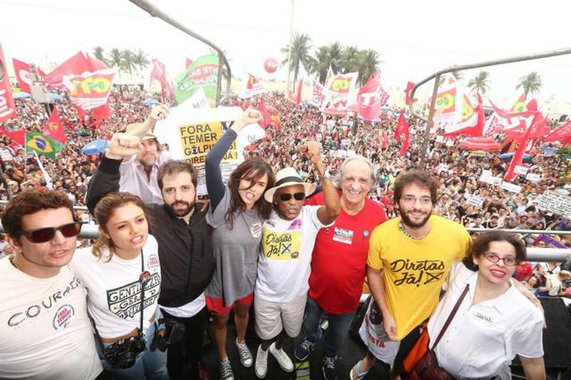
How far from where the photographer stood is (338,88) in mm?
17281

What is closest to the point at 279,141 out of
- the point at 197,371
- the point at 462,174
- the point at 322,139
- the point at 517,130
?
the point at 322,139

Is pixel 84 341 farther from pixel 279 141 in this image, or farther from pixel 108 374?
pixel 279 141

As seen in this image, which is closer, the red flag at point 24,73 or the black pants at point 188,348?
the black pants at point 188,348

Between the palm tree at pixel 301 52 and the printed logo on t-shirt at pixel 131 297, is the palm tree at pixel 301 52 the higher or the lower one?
the higher one

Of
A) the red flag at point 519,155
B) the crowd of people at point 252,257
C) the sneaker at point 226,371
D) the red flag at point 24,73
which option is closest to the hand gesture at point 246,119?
the crowd of people at point 252,257

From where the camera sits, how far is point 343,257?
2469 mm

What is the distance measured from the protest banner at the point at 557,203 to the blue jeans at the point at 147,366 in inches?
337

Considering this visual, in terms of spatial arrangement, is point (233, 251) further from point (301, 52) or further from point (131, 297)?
point (301, 52)

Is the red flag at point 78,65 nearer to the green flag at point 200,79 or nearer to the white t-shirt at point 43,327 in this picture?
the green flag at point 200,79

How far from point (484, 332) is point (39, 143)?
→ 11934mm

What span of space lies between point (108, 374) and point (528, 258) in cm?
314

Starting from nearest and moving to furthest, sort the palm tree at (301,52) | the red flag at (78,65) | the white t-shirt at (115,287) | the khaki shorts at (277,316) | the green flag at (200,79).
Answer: the white t-shirt at (115,287) < the khaki shorts at (277,316) < the green flag at (200,79) < the red flag at (78,65) < the palm tree at (301,52)

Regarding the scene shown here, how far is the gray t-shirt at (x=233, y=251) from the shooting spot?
2240 mm

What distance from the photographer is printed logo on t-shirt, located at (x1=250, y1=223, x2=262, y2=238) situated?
7.58 ft
